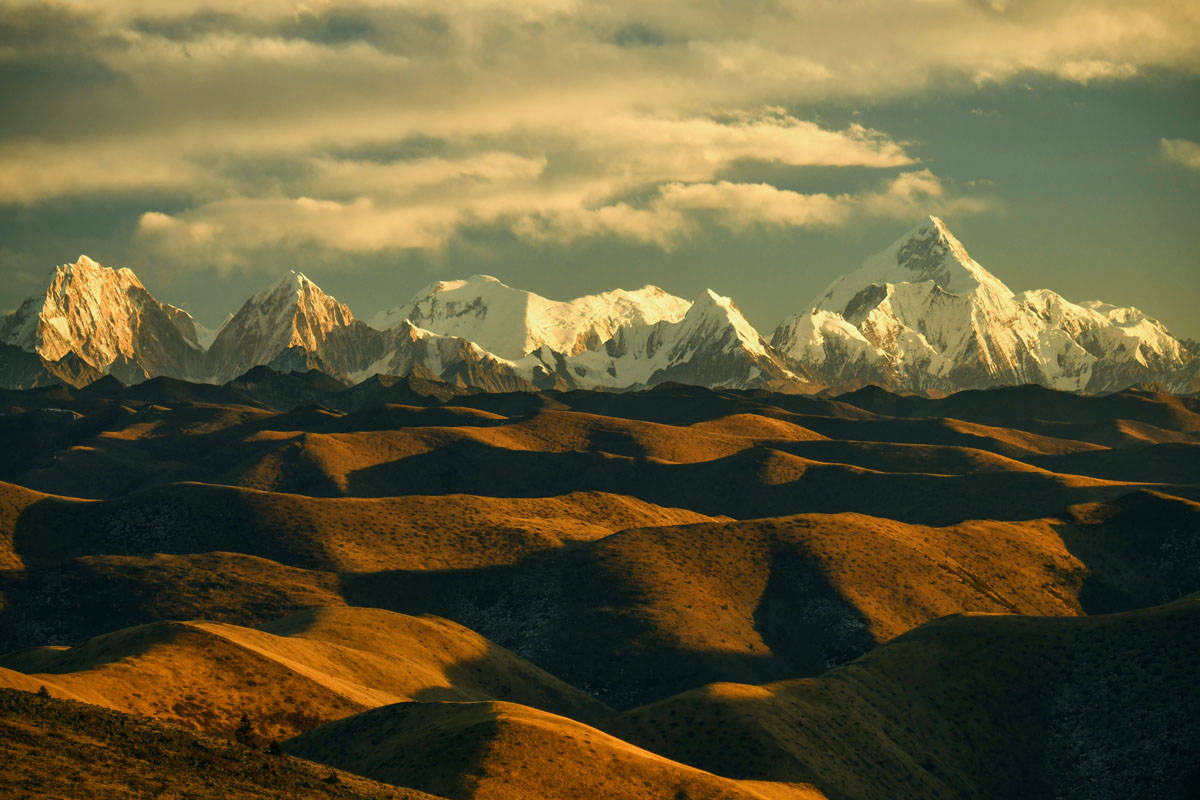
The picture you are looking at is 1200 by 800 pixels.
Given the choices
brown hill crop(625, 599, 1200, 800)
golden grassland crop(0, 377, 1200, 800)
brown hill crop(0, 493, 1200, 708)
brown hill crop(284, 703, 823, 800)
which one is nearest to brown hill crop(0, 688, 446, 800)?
golden grassland crop(0, 377, 1200, 800)

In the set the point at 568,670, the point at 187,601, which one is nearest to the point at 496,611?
the point at 568,670

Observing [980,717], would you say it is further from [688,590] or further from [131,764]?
[131,764]

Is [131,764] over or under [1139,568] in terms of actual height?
over

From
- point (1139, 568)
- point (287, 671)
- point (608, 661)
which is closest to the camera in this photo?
point (287, 671)

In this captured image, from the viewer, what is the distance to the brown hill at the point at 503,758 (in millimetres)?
77312

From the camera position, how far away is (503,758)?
3115 inches

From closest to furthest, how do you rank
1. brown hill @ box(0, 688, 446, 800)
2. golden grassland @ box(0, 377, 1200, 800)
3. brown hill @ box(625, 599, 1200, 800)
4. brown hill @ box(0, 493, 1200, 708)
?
brown hill @ box(0, 688, 446, 800), golden grassland @ box(0, 377, 1200, 800), brown hill @ box(625, 599, 1200, 800), brown hill @ box(0, 493, 1200, 708)

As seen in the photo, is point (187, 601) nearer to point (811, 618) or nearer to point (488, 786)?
point (811, 618)

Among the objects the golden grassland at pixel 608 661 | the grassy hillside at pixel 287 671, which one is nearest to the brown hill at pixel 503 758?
the golden grassland at pixel 608 661

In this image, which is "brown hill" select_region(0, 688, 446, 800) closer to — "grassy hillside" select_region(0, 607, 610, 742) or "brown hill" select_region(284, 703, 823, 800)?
"brown hill" select_region(284, 703, 823, 800)

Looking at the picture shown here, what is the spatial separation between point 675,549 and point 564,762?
103 meters

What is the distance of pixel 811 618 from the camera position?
169250 millimetres

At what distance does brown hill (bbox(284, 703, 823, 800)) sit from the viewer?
254 ft

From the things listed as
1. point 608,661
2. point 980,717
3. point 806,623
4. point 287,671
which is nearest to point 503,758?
point 287,671
